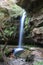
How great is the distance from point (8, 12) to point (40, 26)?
2.24 m

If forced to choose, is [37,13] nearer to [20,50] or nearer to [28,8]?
[28,8]

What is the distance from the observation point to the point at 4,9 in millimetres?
9930

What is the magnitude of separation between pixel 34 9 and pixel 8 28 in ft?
10.5

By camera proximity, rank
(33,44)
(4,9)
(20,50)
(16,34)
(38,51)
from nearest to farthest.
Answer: (4,9) → (38,51) → (20,50) → (33,44) → (16,34)

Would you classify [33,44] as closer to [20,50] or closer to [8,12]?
[20,50]

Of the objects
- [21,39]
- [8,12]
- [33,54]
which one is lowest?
[33,54]

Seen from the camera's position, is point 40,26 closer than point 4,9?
No

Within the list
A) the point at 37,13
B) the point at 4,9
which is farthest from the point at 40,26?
the point at 4,9

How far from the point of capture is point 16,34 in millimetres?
14000

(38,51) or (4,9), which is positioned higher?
(4,9)

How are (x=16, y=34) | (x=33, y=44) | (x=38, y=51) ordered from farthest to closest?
(x=16, y=34) → (x=33, y=44) → (x=38, y=51)

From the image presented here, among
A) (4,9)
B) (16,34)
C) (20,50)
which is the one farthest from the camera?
(16,34)

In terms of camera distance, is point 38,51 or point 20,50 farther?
point 20,50

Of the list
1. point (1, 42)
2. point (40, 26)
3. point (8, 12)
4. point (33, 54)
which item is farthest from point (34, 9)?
point (1, 42)
